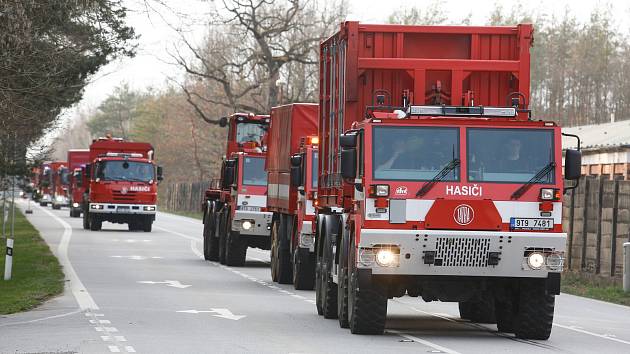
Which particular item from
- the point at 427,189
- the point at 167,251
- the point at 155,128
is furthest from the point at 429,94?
the point at 155,128

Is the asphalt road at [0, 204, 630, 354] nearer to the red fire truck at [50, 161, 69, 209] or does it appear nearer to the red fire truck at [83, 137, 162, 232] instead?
the red fire truck at [83, 137, 162, 232]

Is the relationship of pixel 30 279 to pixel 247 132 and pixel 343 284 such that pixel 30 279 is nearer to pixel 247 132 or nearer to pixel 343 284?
pixel 247 132

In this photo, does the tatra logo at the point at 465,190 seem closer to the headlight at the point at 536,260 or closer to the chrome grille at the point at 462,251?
the chrome grille at the point at 462,251

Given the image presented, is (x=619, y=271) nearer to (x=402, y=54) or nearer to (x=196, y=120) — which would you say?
(x=402, y=54)

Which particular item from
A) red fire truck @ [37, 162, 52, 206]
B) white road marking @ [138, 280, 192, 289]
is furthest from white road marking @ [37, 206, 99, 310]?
red fire truck @ [37, 162, 52, 206]

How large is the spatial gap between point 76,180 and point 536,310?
5465 cm

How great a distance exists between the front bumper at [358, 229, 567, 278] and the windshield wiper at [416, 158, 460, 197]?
0.45 metres

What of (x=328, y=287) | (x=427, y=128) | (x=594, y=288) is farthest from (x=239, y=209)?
(x=427, y=128)

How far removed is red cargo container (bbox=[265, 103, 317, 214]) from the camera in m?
28.6

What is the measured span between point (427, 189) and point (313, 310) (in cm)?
552

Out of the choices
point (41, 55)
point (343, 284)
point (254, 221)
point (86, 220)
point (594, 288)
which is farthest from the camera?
point (86, 220)

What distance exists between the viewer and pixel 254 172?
35219 mm

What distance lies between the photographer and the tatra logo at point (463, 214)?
17.4 meters

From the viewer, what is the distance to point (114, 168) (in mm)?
57031
